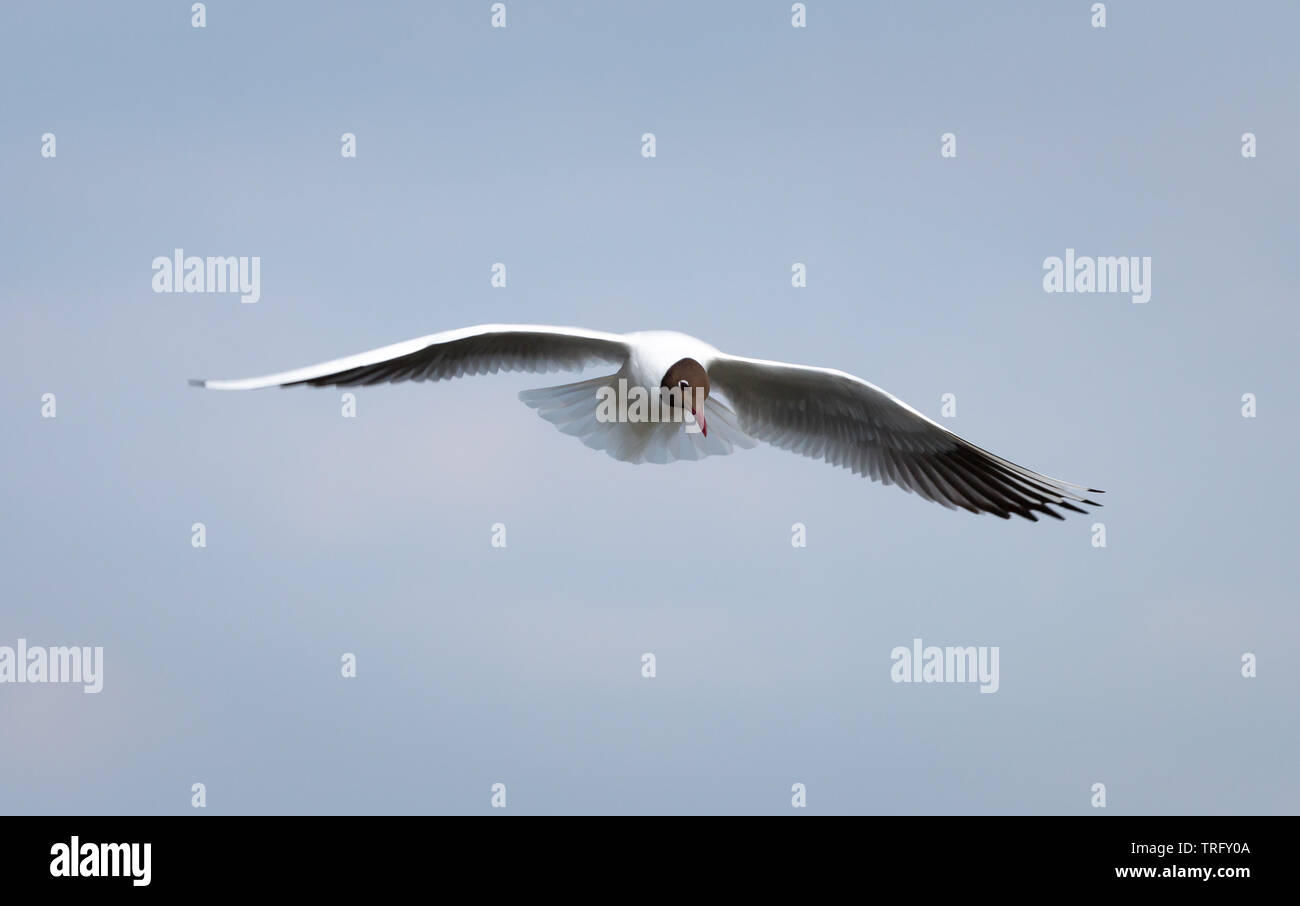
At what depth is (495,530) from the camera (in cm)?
634

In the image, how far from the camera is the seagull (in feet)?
17.4

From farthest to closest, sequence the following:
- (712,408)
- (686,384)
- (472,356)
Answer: (712,408), (472,356), (686,384)

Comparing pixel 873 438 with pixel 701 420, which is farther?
pixel 873 438

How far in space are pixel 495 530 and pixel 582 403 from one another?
3.09 feet

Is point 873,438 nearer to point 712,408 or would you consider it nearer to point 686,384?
point 712,408

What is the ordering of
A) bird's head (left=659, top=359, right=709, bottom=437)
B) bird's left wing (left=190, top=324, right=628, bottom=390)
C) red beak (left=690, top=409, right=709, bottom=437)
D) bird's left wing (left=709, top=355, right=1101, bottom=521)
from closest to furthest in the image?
bird's left wing (left=190, top=324, right=628, bottom=390), bird's head (left=659, top=359, right=709, bottom=437), bird's left wing (left=709, top=355, right=1101, bottom=521), red beak (left=690, top=409, right=709, bottom=437)

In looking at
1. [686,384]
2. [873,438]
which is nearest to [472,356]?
[686,384]

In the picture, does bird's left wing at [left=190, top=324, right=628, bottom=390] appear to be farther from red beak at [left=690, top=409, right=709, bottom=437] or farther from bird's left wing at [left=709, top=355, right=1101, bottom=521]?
bird's left wing at [left=709, top=355, right=1101, bottom=521]

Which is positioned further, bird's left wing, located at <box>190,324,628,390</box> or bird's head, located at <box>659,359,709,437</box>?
bird's head, located at <box>659,359,709,437</box>

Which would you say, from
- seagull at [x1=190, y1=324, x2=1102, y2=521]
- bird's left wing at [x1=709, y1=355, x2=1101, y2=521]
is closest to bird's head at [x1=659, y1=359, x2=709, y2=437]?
seagull at [x1=190, y1=324, x2=1102, y2=521]

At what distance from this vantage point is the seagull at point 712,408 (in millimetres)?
5316

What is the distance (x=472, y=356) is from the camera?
18.1 feet

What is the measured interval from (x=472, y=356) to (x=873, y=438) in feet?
5.49

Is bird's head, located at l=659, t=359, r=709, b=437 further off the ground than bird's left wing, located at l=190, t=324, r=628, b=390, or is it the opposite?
bird's left wing, located at l=190, t=324, r=628, b=390
